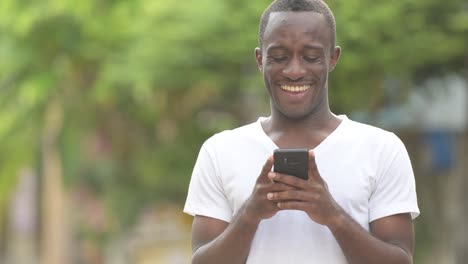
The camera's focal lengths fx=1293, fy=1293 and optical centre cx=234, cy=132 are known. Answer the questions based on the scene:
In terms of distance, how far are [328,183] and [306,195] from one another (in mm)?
183

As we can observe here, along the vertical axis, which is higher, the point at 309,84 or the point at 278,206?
the point at 309,84

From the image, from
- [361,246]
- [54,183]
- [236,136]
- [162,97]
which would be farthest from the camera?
[54,183]

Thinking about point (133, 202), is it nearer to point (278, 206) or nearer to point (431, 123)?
point (431, 123)

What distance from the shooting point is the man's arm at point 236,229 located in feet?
10.9

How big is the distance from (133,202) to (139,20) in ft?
12.9

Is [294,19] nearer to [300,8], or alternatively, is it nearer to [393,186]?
[300,8]

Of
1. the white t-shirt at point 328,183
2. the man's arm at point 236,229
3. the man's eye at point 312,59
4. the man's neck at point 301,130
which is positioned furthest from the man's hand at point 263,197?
the man's eye at point 312,59

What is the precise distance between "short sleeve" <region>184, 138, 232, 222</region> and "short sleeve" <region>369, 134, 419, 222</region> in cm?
41

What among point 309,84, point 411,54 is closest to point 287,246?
point 309,84

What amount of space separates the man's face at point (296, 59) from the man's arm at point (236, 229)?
1.01 ft

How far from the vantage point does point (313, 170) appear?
10.7 feet

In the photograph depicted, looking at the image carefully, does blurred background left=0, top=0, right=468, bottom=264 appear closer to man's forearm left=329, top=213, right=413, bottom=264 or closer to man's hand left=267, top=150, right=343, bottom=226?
man's forearm left=329, top=213, right=413, bottom=264

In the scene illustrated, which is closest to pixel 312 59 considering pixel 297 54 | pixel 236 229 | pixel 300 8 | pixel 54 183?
pixel 297 54

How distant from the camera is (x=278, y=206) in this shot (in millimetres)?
3311
